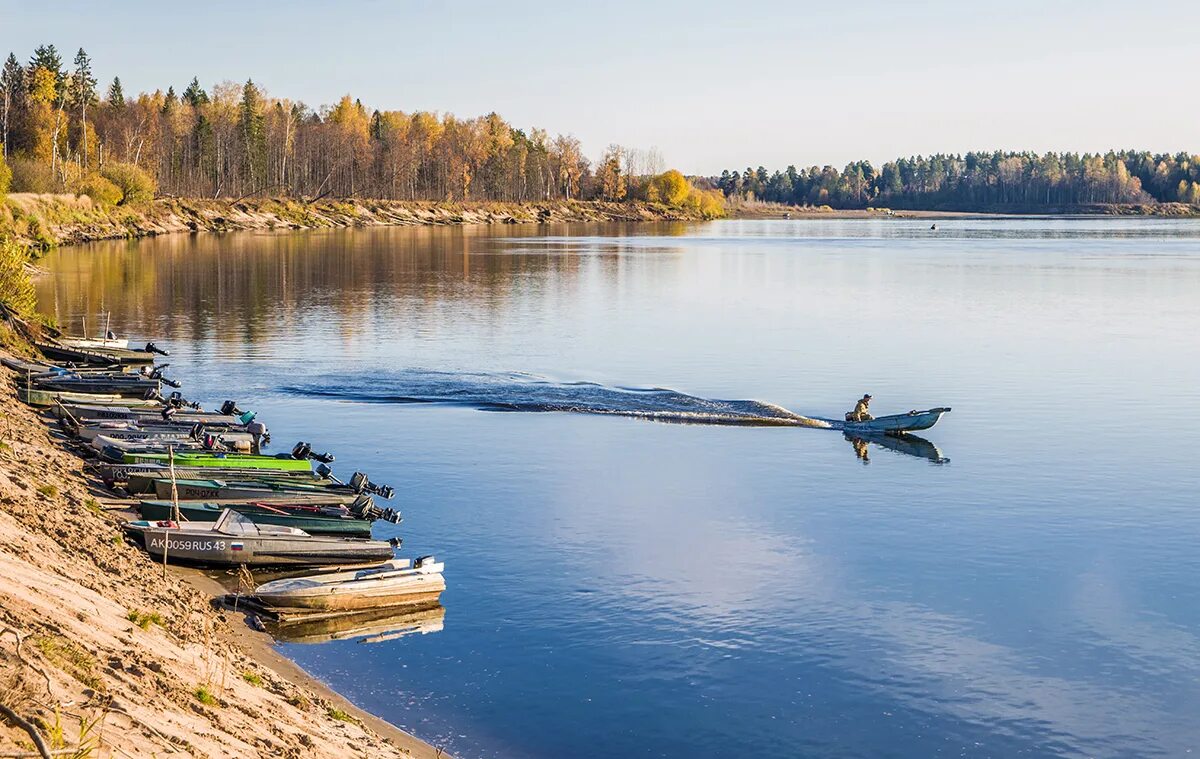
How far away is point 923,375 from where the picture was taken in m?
51.1

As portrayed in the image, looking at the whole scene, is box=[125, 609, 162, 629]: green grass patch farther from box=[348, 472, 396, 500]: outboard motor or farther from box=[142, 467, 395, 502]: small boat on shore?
box=[348, 472, 396, 500]: outboard motor

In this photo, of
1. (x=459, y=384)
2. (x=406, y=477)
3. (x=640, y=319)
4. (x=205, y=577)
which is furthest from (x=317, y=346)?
(x=205, y=577)

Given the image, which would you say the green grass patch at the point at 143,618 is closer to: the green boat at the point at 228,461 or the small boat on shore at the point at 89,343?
the green boat at the point at 228,461

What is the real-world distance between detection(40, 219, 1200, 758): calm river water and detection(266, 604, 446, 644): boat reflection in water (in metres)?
0.16

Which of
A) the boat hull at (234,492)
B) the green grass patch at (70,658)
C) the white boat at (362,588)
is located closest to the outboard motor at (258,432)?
the boat hull at (234,492)

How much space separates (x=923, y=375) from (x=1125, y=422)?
34.4 feet

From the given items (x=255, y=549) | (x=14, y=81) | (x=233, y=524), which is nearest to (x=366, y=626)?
Result: (x=255, y=549)

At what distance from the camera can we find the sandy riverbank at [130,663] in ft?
37.7

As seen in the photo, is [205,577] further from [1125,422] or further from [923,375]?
[923,375]

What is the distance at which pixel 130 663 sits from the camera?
13.9 metres

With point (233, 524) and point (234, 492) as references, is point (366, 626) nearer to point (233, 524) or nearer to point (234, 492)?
point (233, 524)

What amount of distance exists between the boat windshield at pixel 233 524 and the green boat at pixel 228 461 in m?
3.71

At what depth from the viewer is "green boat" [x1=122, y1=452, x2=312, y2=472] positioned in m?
28.4

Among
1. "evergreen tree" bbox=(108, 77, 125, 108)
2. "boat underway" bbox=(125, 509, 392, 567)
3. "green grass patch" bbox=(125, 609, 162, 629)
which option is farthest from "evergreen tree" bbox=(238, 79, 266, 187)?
"green grass patch" bbox=(125, 609, 162, 629)
